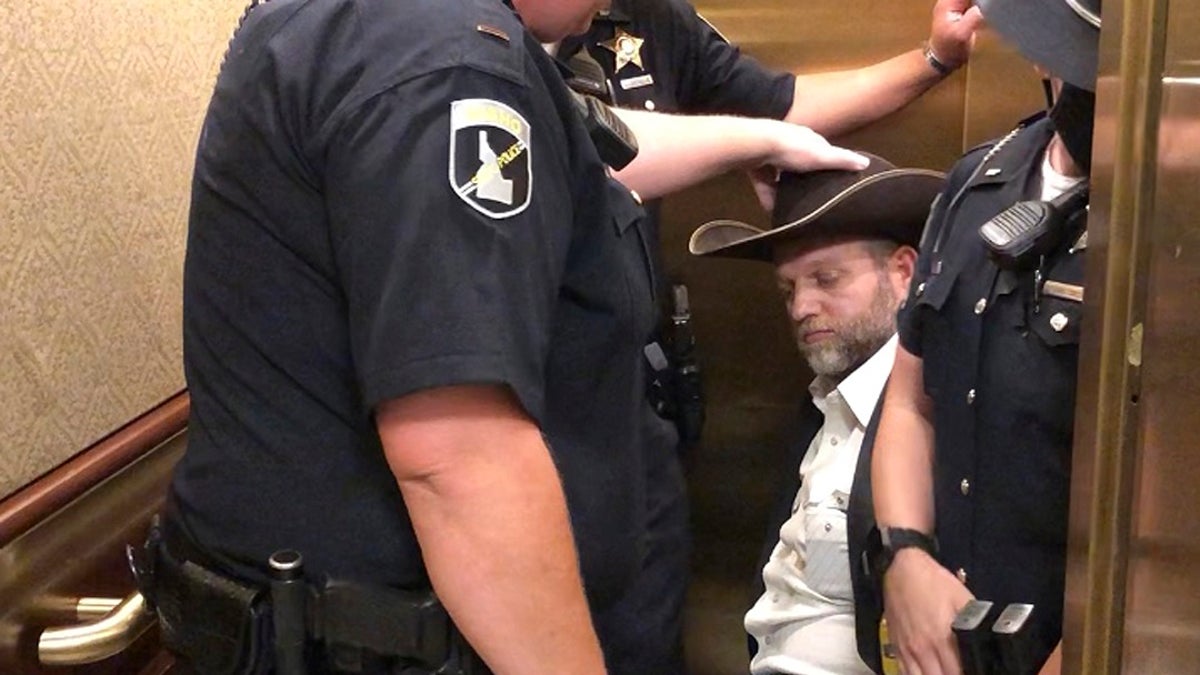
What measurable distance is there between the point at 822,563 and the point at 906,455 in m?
0.23

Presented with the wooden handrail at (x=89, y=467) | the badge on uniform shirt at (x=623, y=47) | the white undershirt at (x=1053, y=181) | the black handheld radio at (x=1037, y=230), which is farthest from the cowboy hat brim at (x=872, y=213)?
the wooden handrail at (x=89, y=467)

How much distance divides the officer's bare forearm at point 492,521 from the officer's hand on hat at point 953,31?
3.46ft

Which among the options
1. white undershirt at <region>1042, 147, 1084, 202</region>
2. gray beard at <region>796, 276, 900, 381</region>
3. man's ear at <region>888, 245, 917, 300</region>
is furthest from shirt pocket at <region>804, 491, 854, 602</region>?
white undershirt at <region>1042, 147, 1084, 202</region>

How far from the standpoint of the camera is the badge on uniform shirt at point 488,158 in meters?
0.63

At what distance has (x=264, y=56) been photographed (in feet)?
Answer: 2.25

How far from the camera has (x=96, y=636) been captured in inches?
34.7

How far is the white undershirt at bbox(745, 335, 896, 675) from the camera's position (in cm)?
132

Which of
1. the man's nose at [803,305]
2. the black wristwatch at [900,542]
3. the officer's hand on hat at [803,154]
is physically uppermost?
the officer's hand on hat at [803,154]

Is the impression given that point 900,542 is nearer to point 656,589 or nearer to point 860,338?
point 656,589

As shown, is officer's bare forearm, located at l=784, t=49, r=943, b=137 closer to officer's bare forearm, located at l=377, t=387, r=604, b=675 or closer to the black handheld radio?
the black handheld radio

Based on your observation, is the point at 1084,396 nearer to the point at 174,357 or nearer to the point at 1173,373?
the point at 1173,373

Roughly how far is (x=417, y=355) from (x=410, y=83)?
14cm

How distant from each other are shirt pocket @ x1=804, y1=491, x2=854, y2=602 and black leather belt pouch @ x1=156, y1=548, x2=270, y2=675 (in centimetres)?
72

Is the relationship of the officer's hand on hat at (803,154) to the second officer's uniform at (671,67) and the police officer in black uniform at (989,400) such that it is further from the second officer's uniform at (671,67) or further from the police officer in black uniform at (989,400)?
the police officer in black uniform at (989,400)
